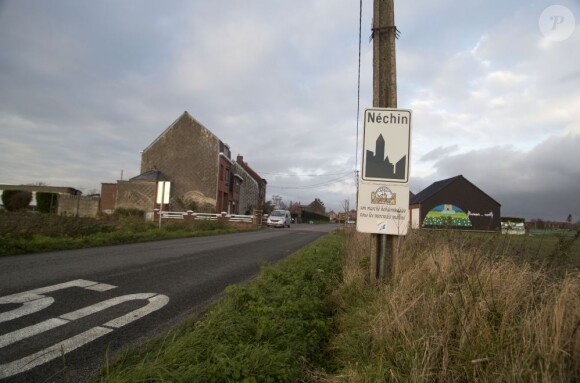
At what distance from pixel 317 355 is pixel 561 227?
11.5 feet

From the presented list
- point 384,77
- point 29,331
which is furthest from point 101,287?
point 384,77

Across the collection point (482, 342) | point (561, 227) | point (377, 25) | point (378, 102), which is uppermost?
point (377, 25)

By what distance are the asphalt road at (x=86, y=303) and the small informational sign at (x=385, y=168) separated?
2.75 metres

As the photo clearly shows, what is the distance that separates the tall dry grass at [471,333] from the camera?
7.41 feet

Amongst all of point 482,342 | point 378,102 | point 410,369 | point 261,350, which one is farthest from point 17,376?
point 378,102

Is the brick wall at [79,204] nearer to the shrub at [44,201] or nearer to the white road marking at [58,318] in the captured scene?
the shrub at [44,201]

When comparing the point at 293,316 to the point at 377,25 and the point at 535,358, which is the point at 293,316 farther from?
the point at 377,25

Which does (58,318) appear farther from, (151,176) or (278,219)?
(278,219)

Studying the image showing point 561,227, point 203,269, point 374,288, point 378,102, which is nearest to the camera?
point 561,227

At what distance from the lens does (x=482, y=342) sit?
8.54 feet

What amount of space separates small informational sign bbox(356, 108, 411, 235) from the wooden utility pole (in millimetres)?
216

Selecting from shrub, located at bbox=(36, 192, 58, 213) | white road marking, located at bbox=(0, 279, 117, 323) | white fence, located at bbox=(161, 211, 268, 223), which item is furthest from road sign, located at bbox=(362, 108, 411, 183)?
shrub, located at bbox=(36, 192, 58, 213)

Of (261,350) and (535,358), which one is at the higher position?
(535,358)

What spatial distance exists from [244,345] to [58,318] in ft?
8.37
